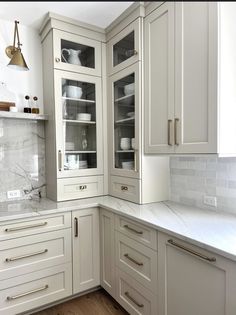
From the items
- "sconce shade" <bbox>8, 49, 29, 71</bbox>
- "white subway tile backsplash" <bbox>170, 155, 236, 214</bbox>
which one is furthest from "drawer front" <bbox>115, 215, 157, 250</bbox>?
"sconce shade" <bbox>8, 49, 29, 71</bbox>

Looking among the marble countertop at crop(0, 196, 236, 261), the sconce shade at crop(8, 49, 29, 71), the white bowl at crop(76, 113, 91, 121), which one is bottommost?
the marble countertop at crop(0, 196, 236, 261)

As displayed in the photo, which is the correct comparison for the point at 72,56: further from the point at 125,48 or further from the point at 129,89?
the point at 129,89

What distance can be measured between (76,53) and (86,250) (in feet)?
A: 5.83

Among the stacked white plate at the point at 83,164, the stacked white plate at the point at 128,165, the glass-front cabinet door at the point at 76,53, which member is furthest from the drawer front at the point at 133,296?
the glass-front cabinet door at the point at 76,53

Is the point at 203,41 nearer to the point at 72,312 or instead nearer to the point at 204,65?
the point at 204,65

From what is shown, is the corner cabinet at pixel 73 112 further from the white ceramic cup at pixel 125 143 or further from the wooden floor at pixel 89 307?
the wooden floor at pixel 89 307

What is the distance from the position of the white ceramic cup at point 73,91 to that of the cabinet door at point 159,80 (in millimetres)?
692

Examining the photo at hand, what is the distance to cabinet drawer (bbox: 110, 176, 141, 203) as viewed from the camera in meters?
1.87

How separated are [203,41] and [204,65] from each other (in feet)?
0.47

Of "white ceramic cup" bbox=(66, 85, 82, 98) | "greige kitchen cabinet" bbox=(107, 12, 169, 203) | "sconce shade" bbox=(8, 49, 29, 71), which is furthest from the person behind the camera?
"white ceramic cup" bbox=(66, 85, 82, 98)

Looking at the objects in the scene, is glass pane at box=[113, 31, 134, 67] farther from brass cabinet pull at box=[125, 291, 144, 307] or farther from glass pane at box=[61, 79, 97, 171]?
brass cabinet pull at box=[125, 291, 144, 307]

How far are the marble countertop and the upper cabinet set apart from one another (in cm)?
45

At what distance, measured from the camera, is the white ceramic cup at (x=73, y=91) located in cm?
206

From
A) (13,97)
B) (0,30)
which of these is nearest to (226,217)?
(13,97)
